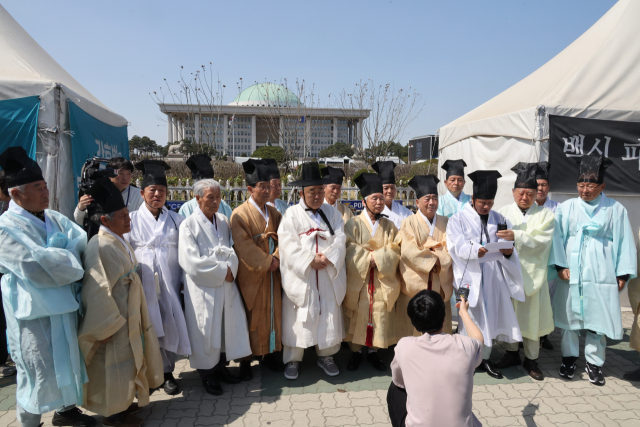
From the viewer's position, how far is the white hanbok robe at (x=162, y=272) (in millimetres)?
3502

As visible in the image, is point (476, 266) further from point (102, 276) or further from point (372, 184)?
point (102, 276)

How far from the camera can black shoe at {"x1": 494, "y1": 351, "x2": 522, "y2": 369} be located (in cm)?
431

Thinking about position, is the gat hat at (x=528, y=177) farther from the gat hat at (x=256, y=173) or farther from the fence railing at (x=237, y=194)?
the fence railing at (x=237, y=194)

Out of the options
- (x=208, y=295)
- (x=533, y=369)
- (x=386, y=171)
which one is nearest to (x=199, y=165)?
(x=208, y=295)

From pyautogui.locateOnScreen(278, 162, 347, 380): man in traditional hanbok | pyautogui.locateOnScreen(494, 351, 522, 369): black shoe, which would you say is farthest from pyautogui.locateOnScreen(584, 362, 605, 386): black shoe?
pyautogui.locateOnScreen(278, 162, 347, 380): man in traditional hanbok

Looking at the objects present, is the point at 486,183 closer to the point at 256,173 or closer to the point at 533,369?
the point at 533,369

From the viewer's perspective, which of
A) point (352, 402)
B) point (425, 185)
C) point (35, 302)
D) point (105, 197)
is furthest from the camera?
point (425, 185)

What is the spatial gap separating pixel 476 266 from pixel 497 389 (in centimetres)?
117

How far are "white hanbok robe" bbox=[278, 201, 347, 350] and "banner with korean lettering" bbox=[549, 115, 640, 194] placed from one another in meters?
3.86

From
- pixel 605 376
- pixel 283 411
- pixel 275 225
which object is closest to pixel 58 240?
pixel 275 225

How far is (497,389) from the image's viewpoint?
3.87 metres

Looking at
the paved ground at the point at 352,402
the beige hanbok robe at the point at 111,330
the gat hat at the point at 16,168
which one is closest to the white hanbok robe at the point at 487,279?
the paved ground at the point at 352,402

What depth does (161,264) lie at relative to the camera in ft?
12.4

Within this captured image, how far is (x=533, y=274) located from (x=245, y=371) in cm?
307
